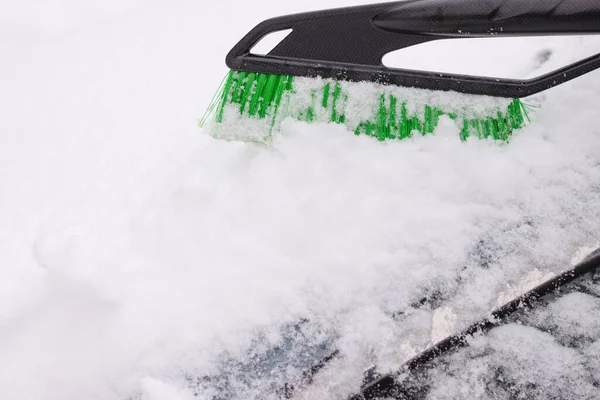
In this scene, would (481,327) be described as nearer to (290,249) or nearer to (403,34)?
(290,249)

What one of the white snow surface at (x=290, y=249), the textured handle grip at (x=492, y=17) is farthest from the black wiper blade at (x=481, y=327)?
the textured handle grip at (x=492, y=17)

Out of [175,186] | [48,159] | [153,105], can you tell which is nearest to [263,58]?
[175,186]

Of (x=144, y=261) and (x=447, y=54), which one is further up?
(x=447, y=54)

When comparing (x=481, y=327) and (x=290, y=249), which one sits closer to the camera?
(x=481, y=327)

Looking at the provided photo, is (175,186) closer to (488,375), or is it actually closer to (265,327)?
(265,327)

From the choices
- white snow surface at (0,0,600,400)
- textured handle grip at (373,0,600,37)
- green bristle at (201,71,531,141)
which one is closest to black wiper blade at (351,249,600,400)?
white snow surface at (0,0,600,400)

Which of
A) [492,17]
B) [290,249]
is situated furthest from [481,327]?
[492,17]

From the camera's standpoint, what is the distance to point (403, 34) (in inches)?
49.5

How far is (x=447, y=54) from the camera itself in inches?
78.6

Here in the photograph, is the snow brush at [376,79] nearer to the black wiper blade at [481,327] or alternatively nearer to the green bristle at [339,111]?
the green bristle at [339,111]

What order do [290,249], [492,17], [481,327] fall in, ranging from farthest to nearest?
1. [492,17]
2. [290,249]
3. [481,327]

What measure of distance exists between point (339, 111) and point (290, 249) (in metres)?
0.43

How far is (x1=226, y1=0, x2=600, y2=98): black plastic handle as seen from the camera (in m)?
1.19

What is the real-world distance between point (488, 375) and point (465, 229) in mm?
292
